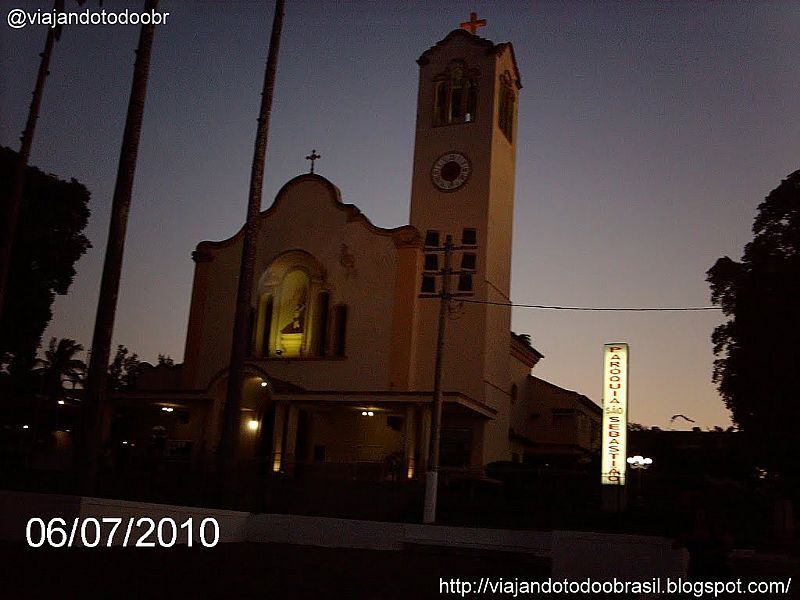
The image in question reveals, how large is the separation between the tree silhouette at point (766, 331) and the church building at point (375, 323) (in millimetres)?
9065

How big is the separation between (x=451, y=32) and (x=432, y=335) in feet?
47.1

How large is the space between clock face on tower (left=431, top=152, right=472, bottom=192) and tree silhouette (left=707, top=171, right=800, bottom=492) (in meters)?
12.4

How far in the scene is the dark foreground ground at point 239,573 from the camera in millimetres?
10414

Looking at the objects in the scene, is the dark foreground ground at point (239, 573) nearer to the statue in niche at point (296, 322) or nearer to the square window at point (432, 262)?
the square window at point (432, 262)

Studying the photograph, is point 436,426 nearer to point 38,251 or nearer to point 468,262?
point 468,262

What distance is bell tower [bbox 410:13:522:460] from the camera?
37875 mm

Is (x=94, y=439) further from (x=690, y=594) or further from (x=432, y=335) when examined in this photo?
(x=432, y=335)

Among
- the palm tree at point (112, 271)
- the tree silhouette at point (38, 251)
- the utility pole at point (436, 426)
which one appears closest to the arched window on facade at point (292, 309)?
the tree silhouette at point (38, 251)

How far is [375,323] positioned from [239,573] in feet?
80.6

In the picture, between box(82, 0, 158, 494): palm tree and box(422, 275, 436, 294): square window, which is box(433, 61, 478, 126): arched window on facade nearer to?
box(422, 275, 436, 294): square window

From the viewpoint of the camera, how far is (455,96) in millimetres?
42250

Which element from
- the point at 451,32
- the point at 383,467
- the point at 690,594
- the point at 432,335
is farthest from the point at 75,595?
the point at 451,32

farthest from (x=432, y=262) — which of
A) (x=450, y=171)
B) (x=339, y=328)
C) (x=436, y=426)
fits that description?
(x=450, y=171)

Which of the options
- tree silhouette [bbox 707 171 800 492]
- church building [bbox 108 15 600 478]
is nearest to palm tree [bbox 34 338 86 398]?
church building [bbox 108 15 600 478]
